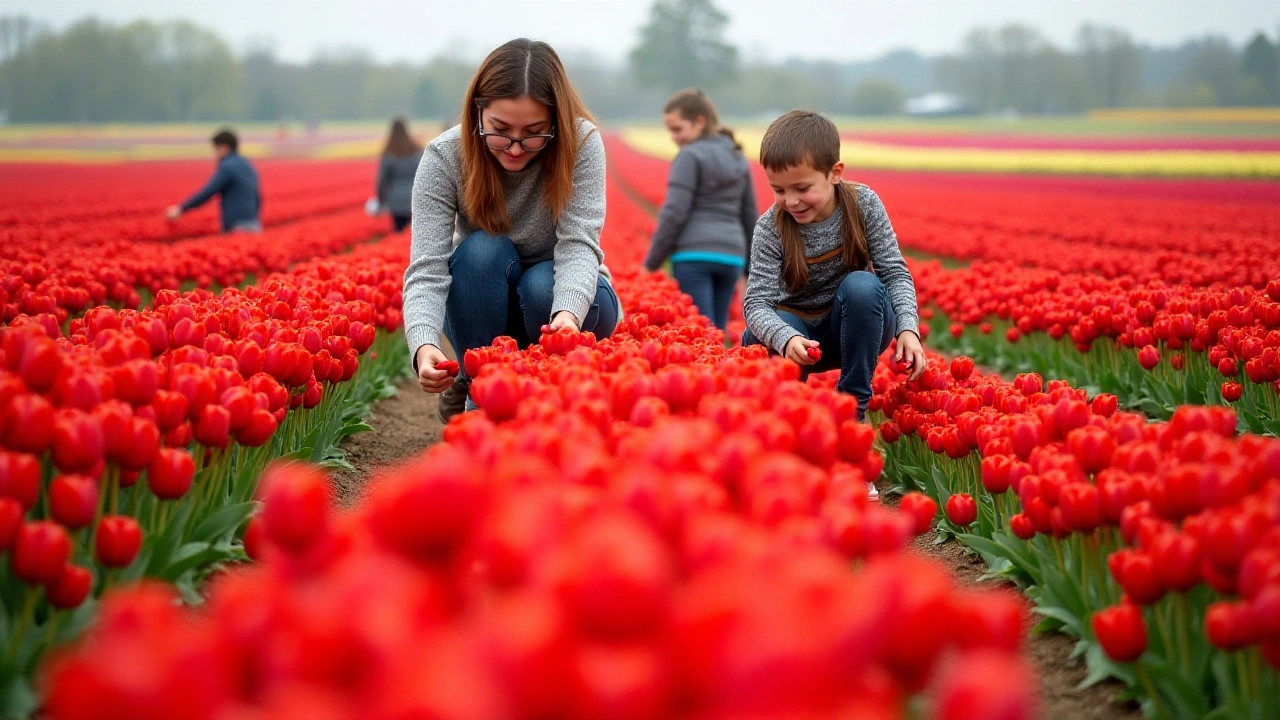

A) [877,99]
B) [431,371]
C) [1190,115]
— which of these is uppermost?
[877,99]

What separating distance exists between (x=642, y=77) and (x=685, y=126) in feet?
357

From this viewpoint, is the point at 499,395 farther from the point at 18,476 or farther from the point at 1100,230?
the point at 1100,230

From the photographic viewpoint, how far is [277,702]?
3.21ft

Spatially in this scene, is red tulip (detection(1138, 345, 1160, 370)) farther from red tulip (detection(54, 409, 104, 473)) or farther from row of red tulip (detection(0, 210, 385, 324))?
row of red tulip (detection(0, 210, 385, 324))

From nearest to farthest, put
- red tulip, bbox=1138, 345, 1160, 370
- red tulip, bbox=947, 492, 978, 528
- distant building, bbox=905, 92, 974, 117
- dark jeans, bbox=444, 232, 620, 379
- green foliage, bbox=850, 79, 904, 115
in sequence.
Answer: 1. red tulip, bbox=947, 492, 978, 528
2. dark jeans, bbox=444, 232, 620, 379
3. red tulip, bbox=1138, 345, 1160, 370
4. distant building, bbox=905, 92, 974, 117
5. green foliage, bbox=850, 79, 904, 115

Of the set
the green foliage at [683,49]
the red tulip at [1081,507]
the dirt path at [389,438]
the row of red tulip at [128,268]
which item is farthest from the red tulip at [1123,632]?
the green foliage at [683,49]

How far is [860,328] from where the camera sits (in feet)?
13.6

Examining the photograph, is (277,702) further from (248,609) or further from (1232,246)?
(1232,246)

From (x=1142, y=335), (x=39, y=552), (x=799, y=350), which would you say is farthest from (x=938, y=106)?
(x=39, y=552)

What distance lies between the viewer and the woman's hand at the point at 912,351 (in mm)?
3971

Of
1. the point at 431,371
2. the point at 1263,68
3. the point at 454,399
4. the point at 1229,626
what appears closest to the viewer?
the point at 1229,626

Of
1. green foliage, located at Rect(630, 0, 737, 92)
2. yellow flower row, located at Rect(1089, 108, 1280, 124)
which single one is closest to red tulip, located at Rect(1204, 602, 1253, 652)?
yellow flower row, located at Rect(1089, 108, 1280, 124)

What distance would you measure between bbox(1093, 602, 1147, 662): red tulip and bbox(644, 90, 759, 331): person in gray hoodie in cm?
474

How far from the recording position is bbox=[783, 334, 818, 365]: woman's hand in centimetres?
384
